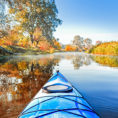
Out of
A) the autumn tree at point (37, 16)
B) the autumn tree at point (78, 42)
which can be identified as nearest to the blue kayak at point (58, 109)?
the autumn tree at point (37, 16)

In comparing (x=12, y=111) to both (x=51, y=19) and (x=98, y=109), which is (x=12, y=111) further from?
(x=51, y=19)

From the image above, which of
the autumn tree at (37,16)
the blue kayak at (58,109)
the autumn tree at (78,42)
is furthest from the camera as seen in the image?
the autumn tree at (78,42)

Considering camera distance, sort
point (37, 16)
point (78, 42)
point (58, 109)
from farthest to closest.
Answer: point (78, 42) < point (37, 16) < point (58, 109)

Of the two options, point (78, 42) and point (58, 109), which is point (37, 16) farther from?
point (78, 42)

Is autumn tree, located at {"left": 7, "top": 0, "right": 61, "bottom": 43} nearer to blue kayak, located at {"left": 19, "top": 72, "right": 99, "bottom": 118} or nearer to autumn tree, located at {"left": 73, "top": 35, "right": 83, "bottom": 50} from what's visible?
blue kayak, located at {"left": 19, "top": 72, "right": 99, "bottom": 118}

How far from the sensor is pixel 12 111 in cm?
336

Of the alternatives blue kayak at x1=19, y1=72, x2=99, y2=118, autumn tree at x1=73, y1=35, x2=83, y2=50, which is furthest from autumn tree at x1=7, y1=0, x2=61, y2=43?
autumn tree at x1=73, y1=35, x2=83, y2=50

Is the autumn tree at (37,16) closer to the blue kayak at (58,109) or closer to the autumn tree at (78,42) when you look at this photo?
the blue kayak at (58,109)

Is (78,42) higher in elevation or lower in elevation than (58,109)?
higher

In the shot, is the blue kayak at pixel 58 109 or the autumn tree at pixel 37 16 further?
the autumn tree at pixel 37 16

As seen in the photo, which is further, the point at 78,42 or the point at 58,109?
the point at 78,42

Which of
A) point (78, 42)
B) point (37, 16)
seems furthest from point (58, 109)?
point (78, 42)

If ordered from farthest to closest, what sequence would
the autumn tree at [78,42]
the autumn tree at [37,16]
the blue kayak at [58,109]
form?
the autumn tree at [78,42] < the autumn tree at [37,16] < the blue kayak at [58,109]

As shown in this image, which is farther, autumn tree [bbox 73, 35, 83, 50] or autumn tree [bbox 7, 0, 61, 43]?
autumn tree [bbox 73, 35, 83, 50]
